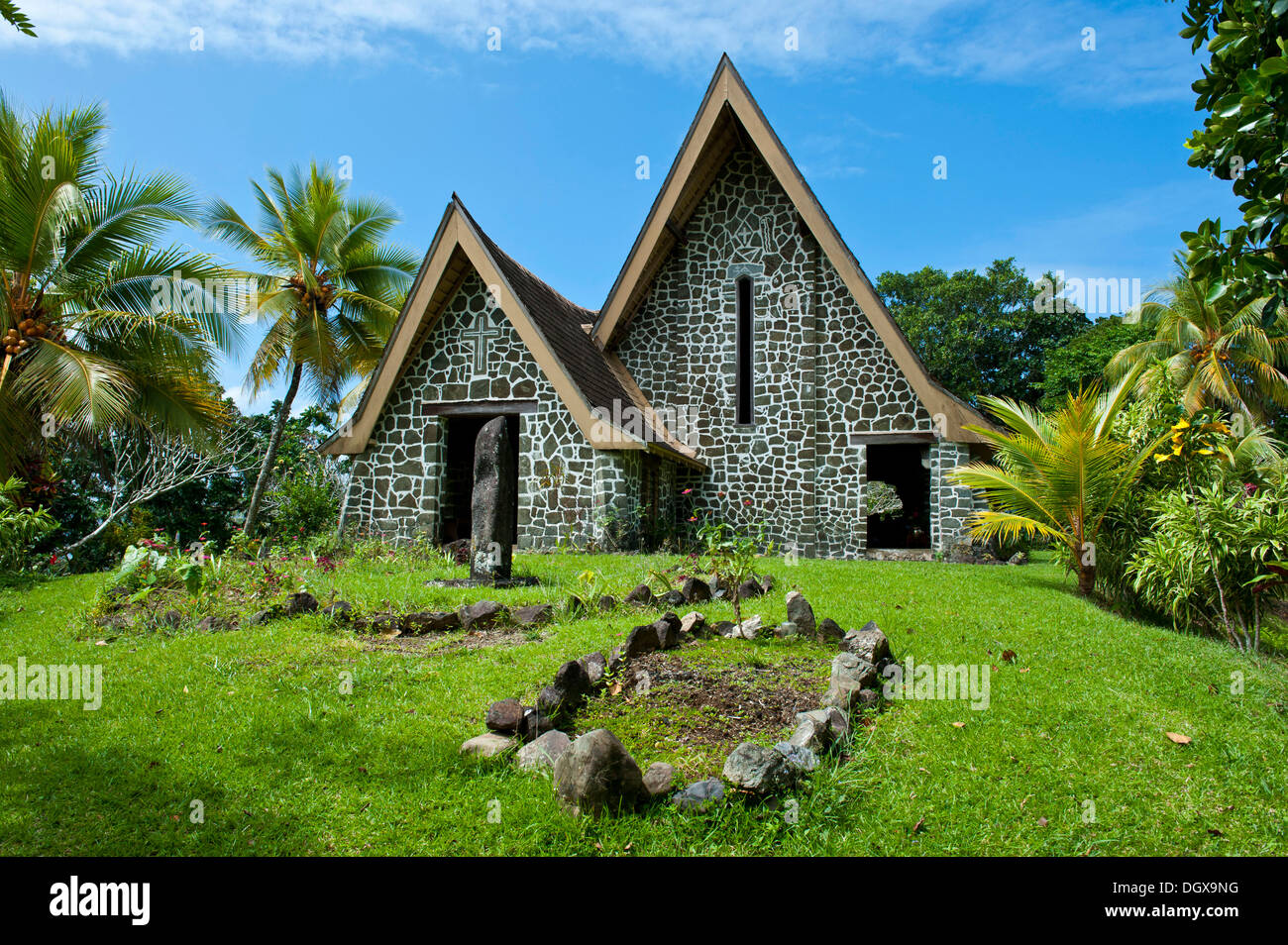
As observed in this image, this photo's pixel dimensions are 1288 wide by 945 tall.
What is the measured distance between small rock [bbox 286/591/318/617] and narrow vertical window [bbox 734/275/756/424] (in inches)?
396

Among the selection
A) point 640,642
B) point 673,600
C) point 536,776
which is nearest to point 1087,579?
point 673,600

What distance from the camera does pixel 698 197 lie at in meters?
16.6

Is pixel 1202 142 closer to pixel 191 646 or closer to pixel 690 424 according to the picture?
pixel 191 646

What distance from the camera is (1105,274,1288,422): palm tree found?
2338 cm

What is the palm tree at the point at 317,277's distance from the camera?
67.9 ft

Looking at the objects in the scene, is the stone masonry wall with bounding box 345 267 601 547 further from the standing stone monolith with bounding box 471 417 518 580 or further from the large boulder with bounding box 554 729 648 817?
the large boulder with bounding box 554 729 648 817

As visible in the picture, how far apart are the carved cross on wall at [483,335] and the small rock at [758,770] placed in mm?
11369

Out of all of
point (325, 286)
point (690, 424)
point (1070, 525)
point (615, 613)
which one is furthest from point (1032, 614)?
point (325, 286)

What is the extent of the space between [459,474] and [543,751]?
41.6 feet

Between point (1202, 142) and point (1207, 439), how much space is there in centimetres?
661

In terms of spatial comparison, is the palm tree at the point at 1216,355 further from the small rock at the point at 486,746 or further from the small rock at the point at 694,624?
the small rock at the point at 486,746

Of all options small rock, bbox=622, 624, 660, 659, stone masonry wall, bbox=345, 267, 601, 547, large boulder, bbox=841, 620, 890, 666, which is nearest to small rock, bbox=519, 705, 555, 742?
small rock, bbox=622, 624, 660, 659

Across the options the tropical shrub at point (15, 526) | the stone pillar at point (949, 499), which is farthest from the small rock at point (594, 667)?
the stone pillar at point (949, 499)

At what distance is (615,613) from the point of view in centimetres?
787
